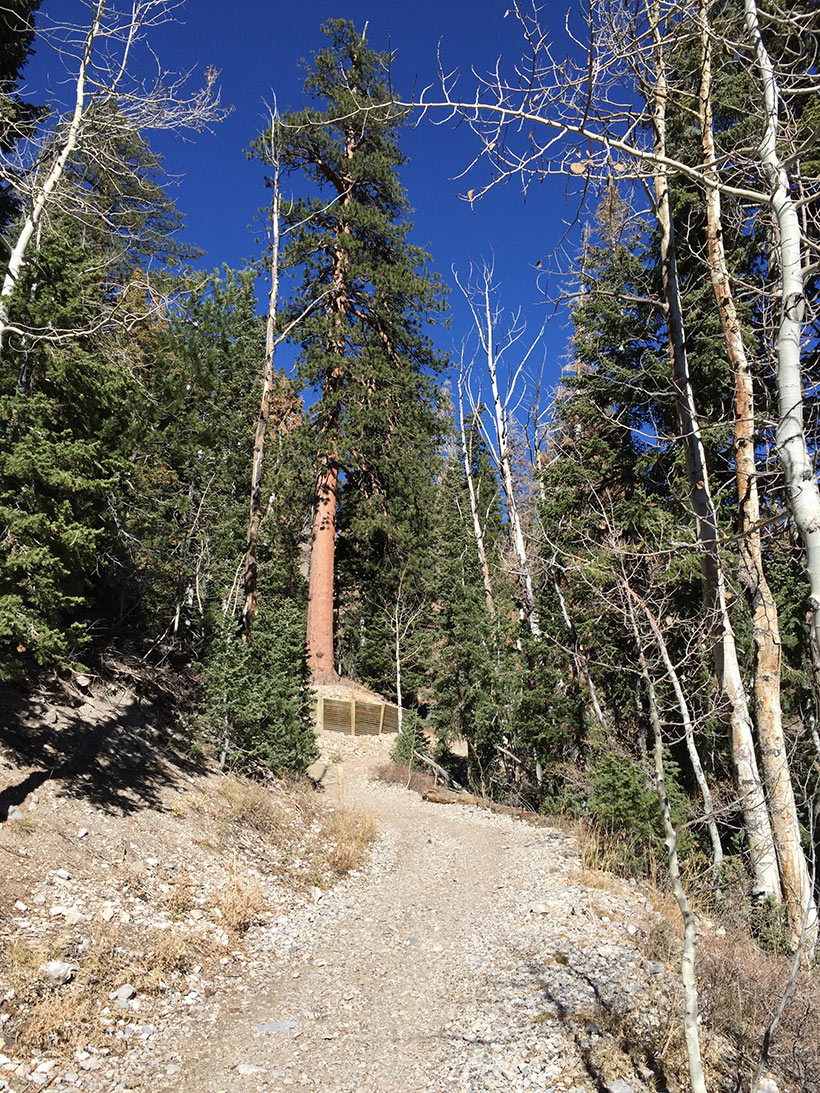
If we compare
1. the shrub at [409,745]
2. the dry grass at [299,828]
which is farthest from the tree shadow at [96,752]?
the shrub at [409,745]

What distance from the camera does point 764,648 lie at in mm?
6609

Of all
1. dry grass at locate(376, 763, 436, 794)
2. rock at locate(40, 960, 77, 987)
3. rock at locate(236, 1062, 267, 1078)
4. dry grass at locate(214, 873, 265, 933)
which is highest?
rock at locate(40, 960, 77, 987)

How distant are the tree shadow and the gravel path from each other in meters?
2.65

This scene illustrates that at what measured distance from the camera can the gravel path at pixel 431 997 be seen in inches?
154

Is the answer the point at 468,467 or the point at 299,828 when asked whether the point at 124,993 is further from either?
the point at 468,467

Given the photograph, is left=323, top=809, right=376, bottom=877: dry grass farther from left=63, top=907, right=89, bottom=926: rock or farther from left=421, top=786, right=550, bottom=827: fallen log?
left=63, top=907, right=89, bottom=926: rock

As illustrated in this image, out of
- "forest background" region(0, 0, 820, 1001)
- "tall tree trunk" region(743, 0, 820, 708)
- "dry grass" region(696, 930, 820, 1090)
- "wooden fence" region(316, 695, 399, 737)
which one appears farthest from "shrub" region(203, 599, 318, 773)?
"tall tree trunk" region(743, 0, 820, 708)

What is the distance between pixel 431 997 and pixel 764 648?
15.0 feet

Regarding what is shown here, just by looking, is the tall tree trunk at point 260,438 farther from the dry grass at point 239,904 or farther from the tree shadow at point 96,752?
the dry grass at point 239,904

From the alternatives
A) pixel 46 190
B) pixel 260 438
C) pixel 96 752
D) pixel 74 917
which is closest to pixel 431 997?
pixel 74 917

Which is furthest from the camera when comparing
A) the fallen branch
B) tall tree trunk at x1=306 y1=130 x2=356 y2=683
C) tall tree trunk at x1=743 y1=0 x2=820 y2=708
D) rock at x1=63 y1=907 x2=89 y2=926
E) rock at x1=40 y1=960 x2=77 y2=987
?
tall tree trunk at x1=306 y1=130 x2=356 y2=683

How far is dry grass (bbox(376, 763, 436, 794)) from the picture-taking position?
Answer: 15.2m

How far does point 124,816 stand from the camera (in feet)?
23.5

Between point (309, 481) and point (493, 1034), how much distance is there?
16.7 meters
